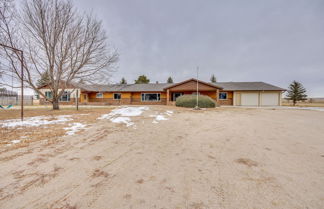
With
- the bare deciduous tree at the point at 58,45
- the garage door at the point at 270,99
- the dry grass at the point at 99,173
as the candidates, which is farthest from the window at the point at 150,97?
the dry grass at the point at 99,173

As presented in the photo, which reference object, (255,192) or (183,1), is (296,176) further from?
(183,1)

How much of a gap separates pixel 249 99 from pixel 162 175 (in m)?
23.3

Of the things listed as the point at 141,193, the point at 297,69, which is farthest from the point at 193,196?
the point at 297,69

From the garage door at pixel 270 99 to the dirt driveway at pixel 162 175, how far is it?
2053 centimetres

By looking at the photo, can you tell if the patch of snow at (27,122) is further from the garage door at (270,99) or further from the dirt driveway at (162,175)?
the garage door at (270,99)

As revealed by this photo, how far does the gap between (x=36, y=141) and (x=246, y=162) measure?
5194mm

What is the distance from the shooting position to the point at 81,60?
36.1 feet

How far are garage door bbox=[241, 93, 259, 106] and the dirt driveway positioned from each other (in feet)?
63.8

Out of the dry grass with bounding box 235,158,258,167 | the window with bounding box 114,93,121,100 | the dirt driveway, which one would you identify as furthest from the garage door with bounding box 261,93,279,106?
the window with bounding box 114,93,121,100

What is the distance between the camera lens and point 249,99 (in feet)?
66.6

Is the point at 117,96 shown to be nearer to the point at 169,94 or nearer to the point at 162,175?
the point at 169,94

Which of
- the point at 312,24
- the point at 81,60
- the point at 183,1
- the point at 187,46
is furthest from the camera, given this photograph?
the point at 187,46

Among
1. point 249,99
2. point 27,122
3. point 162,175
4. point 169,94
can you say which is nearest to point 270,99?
point 249,99

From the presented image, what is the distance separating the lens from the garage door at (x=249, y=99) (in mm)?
20109
